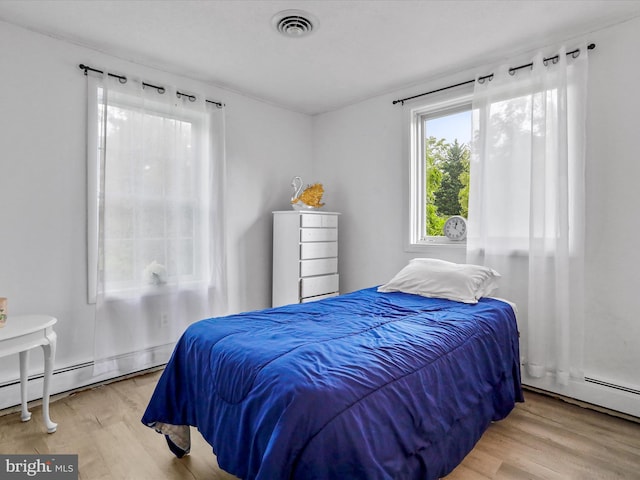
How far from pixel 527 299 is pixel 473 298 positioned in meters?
0.65

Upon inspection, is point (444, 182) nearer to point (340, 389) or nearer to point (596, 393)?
point (596, 393)

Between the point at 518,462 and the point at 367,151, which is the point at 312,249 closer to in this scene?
the point at 367,151

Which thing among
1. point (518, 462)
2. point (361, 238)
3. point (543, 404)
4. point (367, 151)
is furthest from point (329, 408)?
point (367, 151)

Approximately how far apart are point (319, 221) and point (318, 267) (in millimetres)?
450

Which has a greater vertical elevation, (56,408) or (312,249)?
(312,249)

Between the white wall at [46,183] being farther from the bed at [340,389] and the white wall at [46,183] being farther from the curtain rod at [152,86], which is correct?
the bed at [340,389]

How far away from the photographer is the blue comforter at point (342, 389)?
1083 millimetres

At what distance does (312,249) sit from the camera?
354cm

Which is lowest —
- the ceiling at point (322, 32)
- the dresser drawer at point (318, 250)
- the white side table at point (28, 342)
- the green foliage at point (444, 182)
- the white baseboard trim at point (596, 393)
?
the white baseboard trim at point (596, 393)

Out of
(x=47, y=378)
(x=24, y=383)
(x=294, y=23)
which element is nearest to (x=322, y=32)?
(x=294, y=23)

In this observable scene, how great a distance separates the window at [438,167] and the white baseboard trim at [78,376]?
2.39 meters

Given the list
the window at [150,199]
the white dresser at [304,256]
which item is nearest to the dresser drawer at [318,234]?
the white dresser at [304,256]

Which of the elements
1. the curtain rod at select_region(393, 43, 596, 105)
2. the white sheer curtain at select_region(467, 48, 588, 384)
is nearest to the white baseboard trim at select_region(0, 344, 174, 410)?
the white sheer curtain at select_region(467, 48, 588, 384)

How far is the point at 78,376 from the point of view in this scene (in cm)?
264
